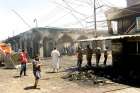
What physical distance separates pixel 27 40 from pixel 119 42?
25087 mm

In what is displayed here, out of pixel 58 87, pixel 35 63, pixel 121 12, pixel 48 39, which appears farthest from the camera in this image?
pixel 48 39

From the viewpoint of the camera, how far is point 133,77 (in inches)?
690

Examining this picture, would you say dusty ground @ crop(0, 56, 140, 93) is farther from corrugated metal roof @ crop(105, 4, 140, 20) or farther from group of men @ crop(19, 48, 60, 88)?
corrugated metal roof @ crop(105, 4, 140, 20)

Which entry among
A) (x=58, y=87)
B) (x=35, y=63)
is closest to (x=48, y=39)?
(x=58, y=87)

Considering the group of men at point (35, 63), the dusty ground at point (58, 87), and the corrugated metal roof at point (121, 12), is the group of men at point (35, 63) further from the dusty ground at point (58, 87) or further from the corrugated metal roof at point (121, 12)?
the corrugated metal roof at point (121, 12)

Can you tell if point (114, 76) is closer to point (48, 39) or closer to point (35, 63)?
point (35, 63)

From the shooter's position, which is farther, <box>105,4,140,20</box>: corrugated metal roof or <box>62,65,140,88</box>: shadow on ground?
<box>105,4,140,20</box>: corrugated metal roof

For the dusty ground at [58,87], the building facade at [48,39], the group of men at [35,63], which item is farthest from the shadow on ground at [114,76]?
the building facade at [48,39]

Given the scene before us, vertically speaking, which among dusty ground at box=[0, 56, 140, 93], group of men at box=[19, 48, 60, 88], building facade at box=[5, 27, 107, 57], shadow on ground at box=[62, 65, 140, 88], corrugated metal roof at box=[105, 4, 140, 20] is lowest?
dusty ground at box=[0, 56, 140, 93]

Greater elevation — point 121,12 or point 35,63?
point 121,12

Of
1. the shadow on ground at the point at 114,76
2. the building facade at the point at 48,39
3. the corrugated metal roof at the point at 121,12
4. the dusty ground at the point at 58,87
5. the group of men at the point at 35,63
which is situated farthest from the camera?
the building facade at the point at 48,39

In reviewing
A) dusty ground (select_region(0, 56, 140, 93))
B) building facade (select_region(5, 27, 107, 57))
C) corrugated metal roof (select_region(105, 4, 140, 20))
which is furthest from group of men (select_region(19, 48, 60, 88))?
building facade (select_region(5, 27, 107, 57))

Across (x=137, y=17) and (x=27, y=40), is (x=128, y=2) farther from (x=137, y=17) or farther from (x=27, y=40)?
(x=137, y=17)

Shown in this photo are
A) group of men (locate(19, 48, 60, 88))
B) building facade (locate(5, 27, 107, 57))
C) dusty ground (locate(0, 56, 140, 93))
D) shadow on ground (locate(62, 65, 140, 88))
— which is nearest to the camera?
dusty ground (locate(0, 56, 140, 93))
